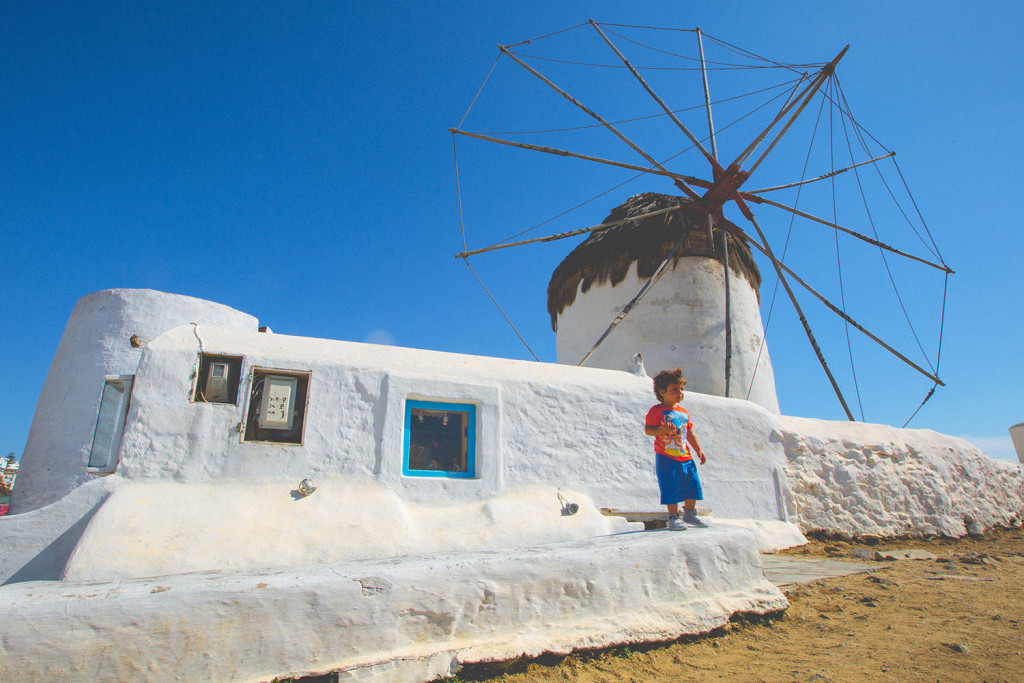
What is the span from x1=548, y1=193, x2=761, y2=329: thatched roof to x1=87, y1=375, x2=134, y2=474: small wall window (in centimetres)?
835

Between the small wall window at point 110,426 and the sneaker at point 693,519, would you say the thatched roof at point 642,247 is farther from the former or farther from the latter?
the small wall window at point 110,426

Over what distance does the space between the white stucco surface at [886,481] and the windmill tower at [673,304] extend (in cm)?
196

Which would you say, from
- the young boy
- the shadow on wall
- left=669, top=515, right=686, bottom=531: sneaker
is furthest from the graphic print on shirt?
the shadow on wall

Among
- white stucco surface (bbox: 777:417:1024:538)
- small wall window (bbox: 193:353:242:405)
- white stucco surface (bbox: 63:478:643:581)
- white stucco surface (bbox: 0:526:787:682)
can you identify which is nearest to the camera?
white stucco surface (bbox: 0:526:787:682)

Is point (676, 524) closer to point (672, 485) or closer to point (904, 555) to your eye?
point (672, 485)

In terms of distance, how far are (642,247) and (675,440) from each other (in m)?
7.33

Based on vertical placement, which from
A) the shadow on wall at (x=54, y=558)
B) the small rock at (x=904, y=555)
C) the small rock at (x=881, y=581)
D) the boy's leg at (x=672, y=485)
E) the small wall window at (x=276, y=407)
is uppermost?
the small wall window at (x=276, y=407)

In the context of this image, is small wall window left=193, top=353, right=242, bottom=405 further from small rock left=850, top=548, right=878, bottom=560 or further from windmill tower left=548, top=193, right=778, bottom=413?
small rock left=850, top=548, right=878, bottom=560

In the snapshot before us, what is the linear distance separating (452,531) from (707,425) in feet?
11.6

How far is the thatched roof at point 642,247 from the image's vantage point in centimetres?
1082

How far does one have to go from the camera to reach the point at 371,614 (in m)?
2.95

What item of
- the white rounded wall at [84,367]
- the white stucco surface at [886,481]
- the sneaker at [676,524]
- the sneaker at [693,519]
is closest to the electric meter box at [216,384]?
the white rounded wall at [84,367]

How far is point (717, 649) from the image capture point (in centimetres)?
334

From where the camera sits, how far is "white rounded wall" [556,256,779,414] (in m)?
9.95
